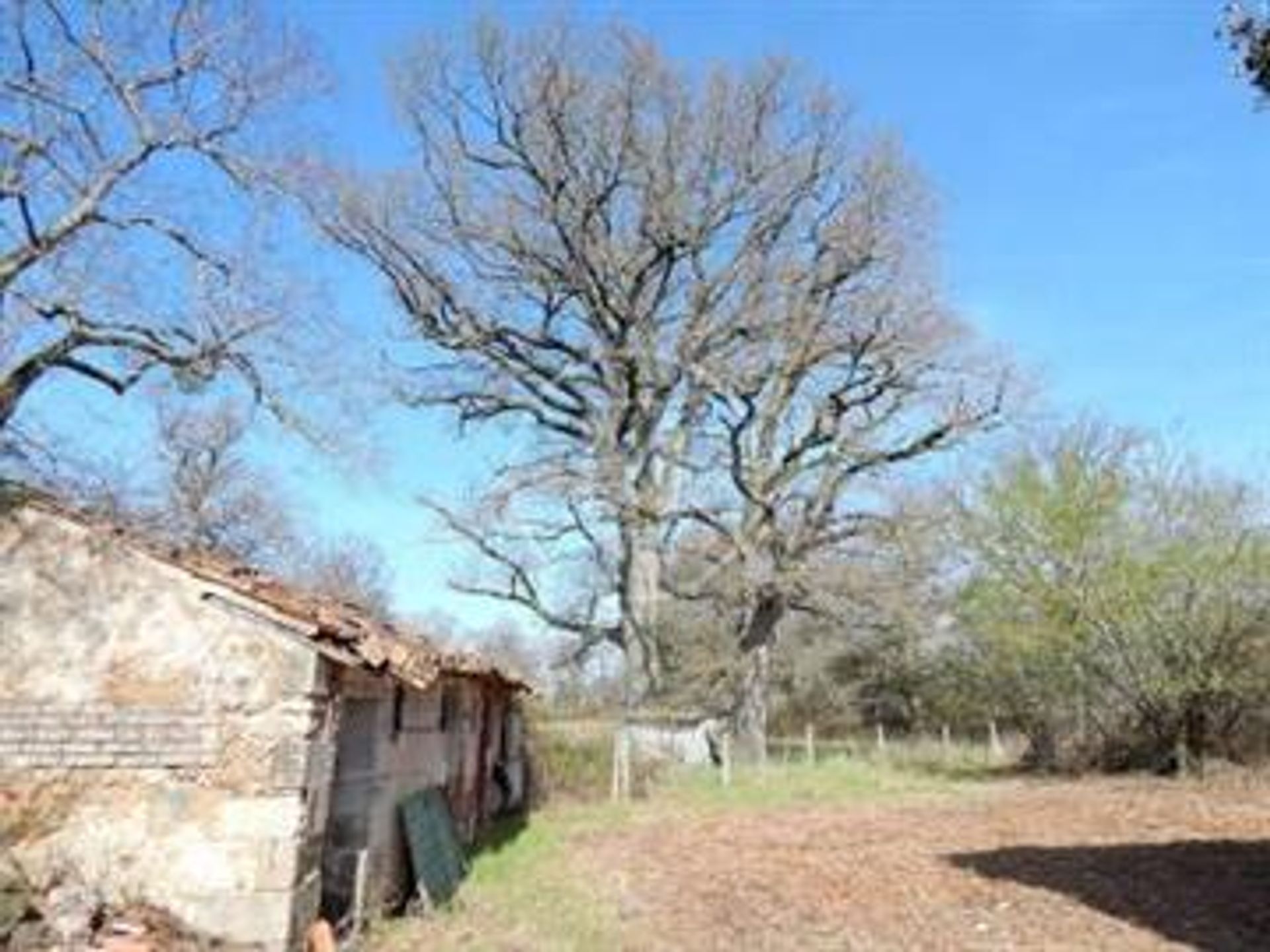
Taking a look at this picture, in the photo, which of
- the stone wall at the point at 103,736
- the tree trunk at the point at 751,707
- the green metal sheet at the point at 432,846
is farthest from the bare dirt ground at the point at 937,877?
the tree trunk at the point at 751,707

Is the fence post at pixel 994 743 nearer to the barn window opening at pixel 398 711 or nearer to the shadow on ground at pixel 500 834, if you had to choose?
the shadow on ground at pixel 500 834

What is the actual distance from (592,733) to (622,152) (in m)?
12.8

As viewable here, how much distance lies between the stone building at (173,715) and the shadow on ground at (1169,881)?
700 cm

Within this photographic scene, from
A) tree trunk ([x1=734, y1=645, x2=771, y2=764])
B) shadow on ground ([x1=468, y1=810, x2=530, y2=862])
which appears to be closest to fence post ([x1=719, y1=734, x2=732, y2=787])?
tree trunk ([x1=734, y1=645, x2=771, y2=764])

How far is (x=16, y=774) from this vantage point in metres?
11.0

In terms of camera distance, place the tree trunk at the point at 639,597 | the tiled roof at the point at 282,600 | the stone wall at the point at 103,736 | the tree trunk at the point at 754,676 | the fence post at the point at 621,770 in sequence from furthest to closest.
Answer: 1. the tree trunk at the point at 754,676
2. the tree trunk at the point at 639,597
3. the fence post at the point at 621,770
4. the tiled roof at the point at 282,600
5. the stone wall at the point at 103,736

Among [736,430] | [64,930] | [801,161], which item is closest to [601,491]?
[736,430]

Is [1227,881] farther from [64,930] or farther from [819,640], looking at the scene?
[819,640]

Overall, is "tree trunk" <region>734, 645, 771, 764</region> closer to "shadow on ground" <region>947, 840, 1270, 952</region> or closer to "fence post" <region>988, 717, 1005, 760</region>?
"fence post" <region>988, 717, 1005, 760</region>

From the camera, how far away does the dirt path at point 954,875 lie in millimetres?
12273

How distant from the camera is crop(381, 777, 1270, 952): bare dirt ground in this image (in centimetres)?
1218

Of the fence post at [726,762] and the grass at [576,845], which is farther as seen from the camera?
the fence post at [726,762]

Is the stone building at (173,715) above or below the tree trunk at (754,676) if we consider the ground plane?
below

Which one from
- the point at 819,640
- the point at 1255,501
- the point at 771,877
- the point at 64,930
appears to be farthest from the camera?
the point at 819,640
